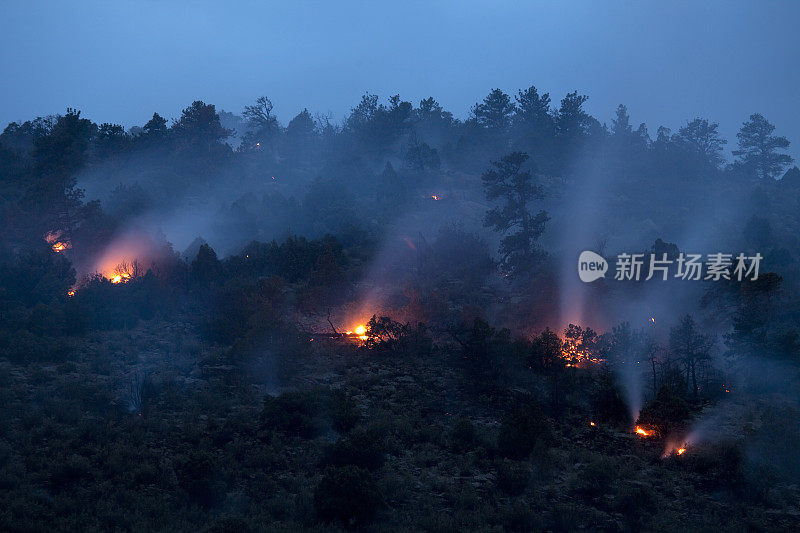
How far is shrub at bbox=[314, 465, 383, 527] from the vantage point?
33.2 feet

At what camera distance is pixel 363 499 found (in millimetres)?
10258

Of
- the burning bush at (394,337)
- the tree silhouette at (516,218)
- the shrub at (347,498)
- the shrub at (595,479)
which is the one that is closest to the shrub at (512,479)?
the shrub at (595,479)

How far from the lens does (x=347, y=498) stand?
10156 millimetres

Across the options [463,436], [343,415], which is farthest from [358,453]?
[463,436]

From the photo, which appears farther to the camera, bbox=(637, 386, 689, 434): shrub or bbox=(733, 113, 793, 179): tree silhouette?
bbox=(733, 113, 793, 179): tree silhouette

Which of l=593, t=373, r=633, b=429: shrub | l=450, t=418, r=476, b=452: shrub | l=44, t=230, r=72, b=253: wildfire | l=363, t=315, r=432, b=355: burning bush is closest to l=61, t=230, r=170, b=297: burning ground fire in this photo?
l=44, t=230, r=72, b=253: wildfire

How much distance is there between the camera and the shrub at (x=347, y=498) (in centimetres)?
1012

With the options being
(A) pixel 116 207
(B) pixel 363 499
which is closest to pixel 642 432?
(B) pixel 363 499

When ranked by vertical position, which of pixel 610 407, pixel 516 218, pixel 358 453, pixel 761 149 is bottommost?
pixel 358 453

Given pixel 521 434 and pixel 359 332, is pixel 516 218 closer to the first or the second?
pixel 359 332

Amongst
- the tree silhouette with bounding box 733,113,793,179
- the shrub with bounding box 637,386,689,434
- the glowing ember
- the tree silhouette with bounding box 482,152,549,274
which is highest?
the tree silhouette with bounding box 733,113,793,179

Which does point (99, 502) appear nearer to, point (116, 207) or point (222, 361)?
point (222, 361)

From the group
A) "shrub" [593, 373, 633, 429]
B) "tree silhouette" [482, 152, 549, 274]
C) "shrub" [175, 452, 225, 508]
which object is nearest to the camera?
"shrub" [175, 452, 225, 508]

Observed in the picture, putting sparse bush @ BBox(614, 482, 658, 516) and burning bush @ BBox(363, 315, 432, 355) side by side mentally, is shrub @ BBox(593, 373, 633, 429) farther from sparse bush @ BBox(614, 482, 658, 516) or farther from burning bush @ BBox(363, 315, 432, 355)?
burning bush @ BBox(363, 315, 432, 355)
